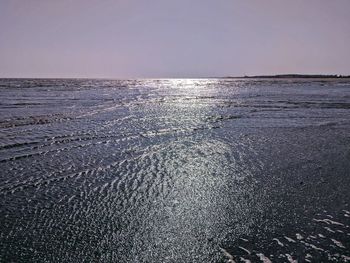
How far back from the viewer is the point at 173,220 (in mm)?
4676

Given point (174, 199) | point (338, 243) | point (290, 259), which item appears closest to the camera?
point (290, 259)

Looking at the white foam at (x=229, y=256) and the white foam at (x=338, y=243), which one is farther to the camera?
the white foam at (x=338, y=243)

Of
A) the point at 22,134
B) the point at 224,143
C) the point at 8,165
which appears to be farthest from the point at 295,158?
the point at 22,134

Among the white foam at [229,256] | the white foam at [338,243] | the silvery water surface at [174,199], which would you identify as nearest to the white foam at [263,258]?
the silvery water surface at [174,199]

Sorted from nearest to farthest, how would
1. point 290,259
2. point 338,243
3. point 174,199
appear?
1. point 290,259
2. point 338,243
3. point 174,199

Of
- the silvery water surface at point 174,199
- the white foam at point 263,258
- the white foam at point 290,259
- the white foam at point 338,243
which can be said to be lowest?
the silvery water surface at point 174,199

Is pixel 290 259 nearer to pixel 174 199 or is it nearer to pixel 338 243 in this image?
pixel 338 243

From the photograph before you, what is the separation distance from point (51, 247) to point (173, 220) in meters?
1.75

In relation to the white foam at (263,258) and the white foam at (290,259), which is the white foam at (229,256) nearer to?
the white foam at (263,258)

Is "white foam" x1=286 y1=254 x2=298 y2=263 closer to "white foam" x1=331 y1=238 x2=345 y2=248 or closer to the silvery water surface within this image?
the silvery water surface

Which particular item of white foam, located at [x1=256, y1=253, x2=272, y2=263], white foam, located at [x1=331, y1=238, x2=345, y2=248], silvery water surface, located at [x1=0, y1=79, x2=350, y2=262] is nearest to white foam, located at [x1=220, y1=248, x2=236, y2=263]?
silvery water surface, located at [x1=0, y1=79, x2=350, y2=262]

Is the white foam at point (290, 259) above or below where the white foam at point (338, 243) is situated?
below

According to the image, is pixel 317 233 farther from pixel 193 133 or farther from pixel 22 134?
pixel 22 134

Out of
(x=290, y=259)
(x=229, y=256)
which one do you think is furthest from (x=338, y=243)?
(x=229, y=256)
